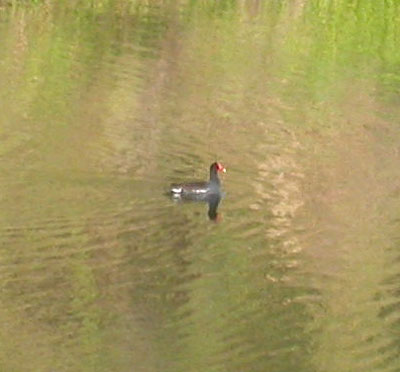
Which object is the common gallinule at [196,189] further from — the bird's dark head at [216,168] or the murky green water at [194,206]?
the bird's dark head at [216,168]

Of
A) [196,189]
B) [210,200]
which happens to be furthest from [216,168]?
[210,200]

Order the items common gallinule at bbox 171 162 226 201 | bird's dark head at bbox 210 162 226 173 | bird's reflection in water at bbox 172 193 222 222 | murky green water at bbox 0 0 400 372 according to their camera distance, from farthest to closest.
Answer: bird's dark head at bbox 210 162 226 173 < common gallinule at bbox 171 162 226 201 < bird's reflection in water at bbox 172 193 222 222 < murky green water at bbox 0 0 400 372

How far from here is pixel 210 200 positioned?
756 inches

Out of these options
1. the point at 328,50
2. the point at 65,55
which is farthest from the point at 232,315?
the point at 328,50

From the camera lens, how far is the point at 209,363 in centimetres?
1402

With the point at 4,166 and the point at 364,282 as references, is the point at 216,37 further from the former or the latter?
the point at 364,282

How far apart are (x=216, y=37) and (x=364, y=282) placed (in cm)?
1680

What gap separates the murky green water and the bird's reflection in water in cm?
12

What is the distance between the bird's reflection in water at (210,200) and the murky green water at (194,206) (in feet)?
0.40

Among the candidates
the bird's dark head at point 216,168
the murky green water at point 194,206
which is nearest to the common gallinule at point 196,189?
the murky green water at point 194,206

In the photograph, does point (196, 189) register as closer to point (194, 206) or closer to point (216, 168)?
point (194, 206)

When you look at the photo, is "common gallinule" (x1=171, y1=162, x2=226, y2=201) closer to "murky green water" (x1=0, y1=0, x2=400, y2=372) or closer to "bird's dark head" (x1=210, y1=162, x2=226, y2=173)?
"murky green water" (x1=0, y1=0, x2=400, y2=372)

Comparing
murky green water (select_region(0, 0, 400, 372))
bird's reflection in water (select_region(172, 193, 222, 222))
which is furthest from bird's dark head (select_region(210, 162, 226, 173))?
bird's reflection in water (select_region(172, 193, 222, 222))

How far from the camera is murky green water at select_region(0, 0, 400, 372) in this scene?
14.7 m
